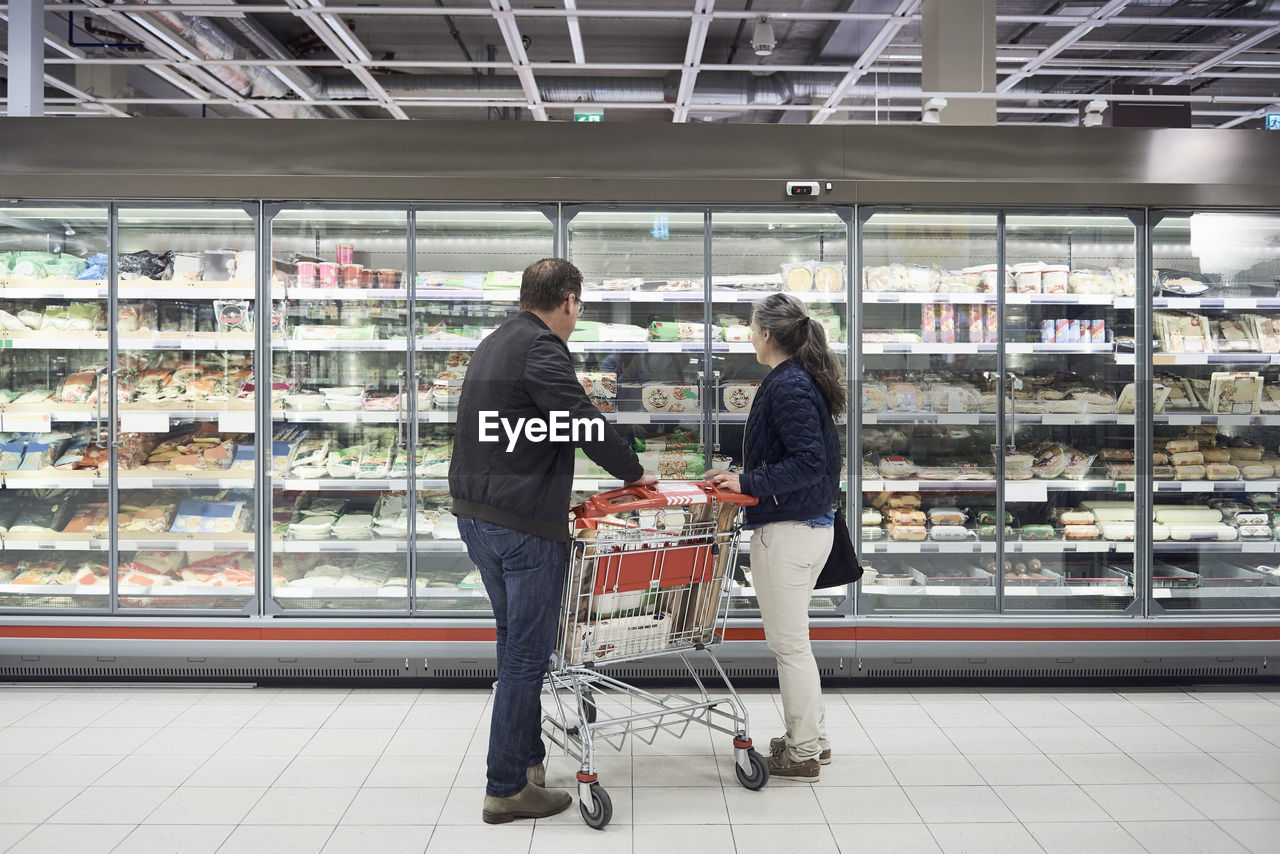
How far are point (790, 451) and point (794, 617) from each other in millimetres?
575

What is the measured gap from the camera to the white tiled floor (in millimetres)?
2568

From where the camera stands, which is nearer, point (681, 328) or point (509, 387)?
point (509, 387)

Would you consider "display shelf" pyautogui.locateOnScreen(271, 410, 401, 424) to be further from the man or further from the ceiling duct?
the ceiling duct

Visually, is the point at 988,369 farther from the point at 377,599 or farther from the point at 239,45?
the point at 239,45

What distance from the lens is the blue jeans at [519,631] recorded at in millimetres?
2607

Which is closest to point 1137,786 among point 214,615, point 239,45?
point 214,615

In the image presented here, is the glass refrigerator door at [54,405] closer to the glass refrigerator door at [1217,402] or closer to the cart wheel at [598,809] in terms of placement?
the cart wheel at [598,809]

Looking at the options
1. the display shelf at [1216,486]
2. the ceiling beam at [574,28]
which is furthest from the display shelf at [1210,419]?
the ceiling beam at [574,28]

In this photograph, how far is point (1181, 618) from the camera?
3.93 metres

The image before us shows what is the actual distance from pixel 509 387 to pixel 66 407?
2.68 m

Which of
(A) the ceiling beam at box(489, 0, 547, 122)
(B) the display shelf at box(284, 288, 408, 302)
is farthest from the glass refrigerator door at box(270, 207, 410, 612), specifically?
(A) the ceiling beam at box(489, 0, 547, 122)

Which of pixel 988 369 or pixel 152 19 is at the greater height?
pixel 152 19

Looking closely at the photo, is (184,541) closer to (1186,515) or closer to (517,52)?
(517,52)

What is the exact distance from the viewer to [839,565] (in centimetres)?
312
